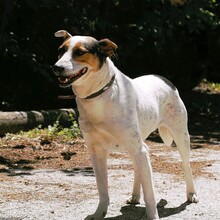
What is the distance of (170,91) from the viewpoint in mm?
6449

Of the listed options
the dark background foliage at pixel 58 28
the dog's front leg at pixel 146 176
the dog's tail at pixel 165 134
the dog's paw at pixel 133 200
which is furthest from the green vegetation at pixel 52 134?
the dog's front leg at pixel 146 176

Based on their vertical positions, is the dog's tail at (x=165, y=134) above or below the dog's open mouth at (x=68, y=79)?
below

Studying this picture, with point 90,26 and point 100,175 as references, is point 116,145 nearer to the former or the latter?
point 100,175

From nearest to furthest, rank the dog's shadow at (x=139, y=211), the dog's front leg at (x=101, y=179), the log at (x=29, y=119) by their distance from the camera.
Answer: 1. the dog's front leg at (x=101, y=179)
2. the dog's shadow at (x=139, y=211)
3. the log at (x=29, y=119)

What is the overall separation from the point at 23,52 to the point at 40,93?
8.39 ft

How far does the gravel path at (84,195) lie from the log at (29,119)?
2.91 metres

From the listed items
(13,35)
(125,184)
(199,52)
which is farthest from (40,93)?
(125,184)

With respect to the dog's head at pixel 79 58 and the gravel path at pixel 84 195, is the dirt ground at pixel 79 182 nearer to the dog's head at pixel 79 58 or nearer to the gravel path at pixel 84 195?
the gravel path at pixel 84 195

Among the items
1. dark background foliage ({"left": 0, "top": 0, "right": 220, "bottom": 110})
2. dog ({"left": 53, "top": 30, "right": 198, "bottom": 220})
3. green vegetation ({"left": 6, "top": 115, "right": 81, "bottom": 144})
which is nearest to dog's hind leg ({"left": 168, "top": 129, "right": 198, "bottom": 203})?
dog ({"left": 53, "top": 30, "right": 198, "bottom": 220})

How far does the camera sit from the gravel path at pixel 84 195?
5.94 metres

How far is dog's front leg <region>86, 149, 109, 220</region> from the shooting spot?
18.4 ft

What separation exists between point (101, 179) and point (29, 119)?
6.15 metres

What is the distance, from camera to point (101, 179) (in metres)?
5.70

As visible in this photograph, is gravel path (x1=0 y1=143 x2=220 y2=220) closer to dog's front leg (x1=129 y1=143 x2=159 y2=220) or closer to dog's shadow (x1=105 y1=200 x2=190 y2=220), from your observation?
dog's shadow (x1=105 y1=200 x2=190 y2=220)
